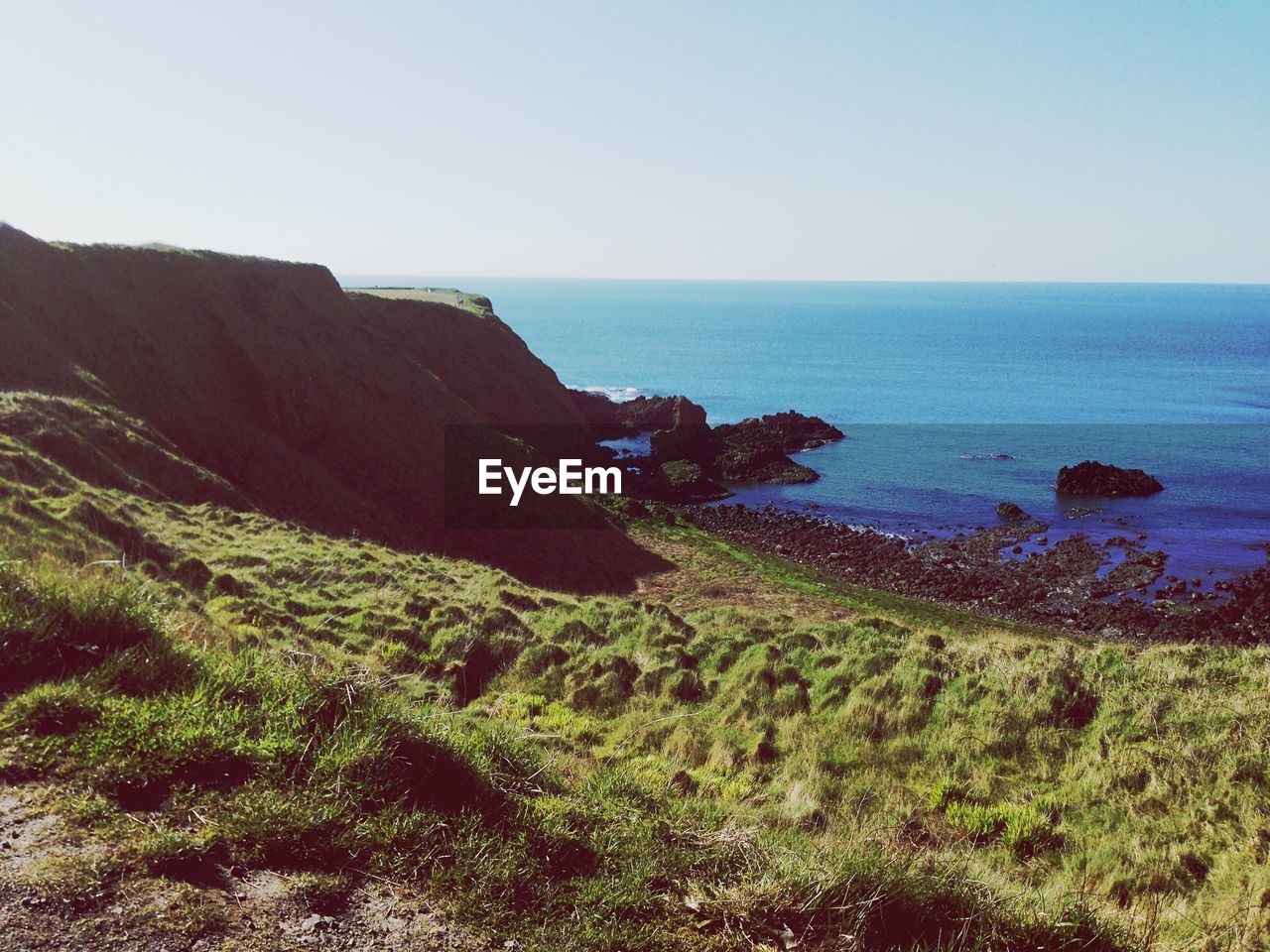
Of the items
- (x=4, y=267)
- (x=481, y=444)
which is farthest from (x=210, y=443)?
(x=481, y=444)

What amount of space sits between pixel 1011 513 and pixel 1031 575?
11691mm

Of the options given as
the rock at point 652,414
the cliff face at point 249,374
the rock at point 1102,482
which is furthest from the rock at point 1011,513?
the cliff face at point 249,374

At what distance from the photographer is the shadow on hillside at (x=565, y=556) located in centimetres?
3250

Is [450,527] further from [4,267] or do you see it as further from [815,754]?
[815,754]

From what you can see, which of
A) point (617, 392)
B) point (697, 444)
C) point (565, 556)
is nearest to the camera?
point (565, 556)

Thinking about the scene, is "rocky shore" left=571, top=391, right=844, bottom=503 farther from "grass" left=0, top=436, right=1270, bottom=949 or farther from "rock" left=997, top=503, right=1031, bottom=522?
"grass" left=0, top=436, right=1270, bottom=949

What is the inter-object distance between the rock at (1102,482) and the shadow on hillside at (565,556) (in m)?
34.3

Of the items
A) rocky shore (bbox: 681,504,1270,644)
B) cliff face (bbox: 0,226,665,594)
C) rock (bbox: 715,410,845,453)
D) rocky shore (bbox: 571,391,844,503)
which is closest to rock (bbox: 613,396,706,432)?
rocky shore (bbox: 571,391,844,503)

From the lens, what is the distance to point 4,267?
2888 cm

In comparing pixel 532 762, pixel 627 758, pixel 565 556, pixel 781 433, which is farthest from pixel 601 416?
pixel 532 762

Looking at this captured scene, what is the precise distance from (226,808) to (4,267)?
111ft

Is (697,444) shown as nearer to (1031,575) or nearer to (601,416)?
(601,416)

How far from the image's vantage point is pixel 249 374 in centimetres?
3497

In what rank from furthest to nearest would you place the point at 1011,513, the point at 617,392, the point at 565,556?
the point at 617,392 < the point at 1011,513 < the point at 565,556
